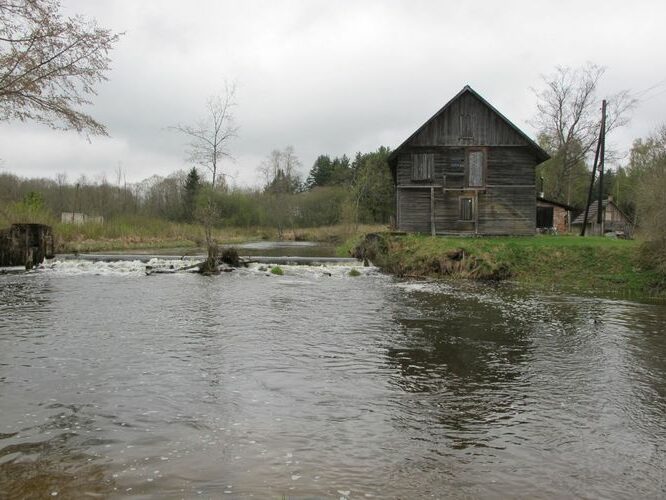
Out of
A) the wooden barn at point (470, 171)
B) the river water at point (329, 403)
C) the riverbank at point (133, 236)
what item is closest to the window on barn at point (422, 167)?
the wooden barn at point (470, 171)

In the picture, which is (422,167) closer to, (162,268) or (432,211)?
(432,211)

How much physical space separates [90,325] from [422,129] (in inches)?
885

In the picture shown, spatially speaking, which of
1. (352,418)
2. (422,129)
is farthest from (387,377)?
(422,129)

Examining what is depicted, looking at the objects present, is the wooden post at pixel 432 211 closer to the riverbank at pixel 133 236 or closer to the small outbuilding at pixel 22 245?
the riverbank at pixel 133 236

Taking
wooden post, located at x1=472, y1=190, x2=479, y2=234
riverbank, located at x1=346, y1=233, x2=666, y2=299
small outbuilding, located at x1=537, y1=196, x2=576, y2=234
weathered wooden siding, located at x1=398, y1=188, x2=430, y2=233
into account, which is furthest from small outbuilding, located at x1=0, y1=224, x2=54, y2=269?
small outbuilding, located at x1=537, y1=196, x2=576, y2=234

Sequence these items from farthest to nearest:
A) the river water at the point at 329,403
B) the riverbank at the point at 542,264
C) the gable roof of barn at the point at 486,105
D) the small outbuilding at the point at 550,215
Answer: the small outbuilding at the point at 550,215 < the gable roof of barn at the point at 486,105 < the riverbank at the point at 542,264 < the river water at the point at 329,403

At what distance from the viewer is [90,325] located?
11.4 metres

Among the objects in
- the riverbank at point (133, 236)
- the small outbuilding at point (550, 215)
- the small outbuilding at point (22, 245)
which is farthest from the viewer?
the small outbuilding at point (550, 215)

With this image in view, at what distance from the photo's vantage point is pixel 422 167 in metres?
29.5

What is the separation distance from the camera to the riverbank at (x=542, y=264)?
1925 centimetres

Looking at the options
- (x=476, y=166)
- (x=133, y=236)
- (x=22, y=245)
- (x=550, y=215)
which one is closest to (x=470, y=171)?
(x=476, y=166)

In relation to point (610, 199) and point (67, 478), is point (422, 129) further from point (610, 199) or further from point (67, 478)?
point (610, 199)

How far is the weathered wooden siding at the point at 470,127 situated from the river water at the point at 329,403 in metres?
17.4

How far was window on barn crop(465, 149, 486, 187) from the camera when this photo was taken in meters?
29.2
